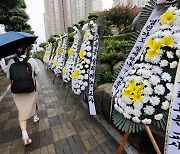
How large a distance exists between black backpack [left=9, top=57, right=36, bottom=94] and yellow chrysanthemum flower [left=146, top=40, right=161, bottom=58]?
7.45ft

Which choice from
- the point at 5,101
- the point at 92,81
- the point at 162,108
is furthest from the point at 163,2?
the point at 5,101

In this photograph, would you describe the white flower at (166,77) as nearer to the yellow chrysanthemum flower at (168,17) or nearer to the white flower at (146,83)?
the white flower at (146,83)

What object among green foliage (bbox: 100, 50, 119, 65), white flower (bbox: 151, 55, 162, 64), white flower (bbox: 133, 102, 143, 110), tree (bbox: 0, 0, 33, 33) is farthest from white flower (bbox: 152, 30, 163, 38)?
tree (bbox: 0, 0, 33, 33)

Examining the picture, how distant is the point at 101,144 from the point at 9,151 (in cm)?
160

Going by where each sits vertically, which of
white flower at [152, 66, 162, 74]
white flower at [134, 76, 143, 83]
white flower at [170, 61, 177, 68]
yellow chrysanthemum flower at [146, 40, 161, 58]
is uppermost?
yellow chrysanthemum flower at [146, 40, 161, 58]

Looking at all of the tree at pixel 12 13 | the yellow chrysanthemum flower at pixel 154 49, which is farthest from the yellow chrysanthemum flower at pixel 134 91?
the tree at pixel 12 13

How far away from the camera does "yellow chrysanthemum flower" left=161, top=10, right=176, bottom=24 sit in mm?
1915

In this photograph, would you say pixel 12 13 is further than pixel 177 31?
Yes

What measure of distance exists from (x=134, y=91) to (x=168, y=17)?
2.65 ft

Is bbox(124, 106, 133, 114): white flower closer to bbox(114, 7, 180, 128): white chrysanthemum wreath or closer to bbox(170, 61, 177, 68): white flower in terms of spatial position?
bbox(114, 7, 180, 128): white chrysanthemum wreath

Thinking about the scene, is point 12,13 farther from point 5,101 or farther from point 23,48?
point 23,48

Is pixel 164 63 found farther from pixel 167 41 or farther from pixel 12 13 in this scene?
pixel 12 13

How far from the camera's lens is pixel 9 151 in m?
3.42

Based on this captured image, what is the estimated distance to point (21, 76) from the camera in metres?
3.44
